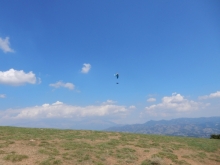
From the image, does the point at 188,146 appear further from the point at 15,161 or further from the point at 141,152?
the point at 15,161

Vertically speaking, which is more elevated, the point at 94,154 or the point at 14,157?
the point at 14,157

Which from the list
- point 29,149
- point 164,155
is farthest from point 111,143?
point 29,149

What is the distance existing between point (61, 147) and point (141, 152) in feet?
35.7

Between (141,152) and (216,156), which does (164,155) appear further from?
(216,156)

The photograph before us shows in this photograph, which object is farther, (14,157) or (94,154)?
(94,154)

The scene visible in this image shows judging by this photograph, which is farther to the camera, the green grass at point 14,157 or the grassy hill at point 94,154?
the grassy hill at point 94,154

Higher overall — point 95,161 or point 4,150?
point 4,150

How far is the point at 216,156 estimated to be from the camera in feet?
95.0

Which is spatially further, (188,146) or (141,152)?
(188,146)

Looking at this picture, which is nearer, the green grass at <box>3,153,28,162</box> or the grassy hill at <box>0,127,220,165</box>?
the green grass at <box>3,153,28,162</box>

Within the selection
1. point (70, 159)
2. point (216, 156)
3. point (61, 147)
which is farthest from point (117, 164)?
point (216, 156)

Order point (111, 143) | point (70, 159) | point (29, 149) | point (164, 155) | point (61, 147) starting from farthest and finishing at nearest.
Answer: point (111, 143) < point (164, 155) < point (61, 147) < point (29, 149) < point (70, 159)

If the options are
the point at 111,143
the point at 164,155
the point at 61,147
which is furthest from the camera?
the point at 111,143

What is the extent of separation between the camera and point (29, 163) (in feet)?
59.4
